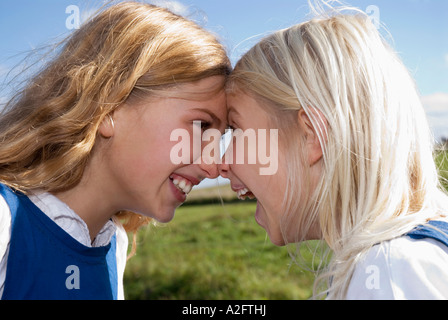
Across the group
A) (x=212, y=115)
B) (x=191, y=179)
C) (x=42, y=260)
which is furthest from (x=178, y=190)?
(x=42, y=260)

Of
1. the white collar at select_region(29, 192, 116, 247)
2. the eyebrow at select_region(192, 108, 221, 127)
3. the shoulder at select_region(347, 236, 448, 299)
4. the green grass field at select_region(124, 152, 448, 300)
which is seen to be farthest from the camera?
the green grass field at select_region(124, 152, 448, 300)

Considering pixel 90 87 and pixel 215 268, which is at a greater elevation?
pixel 90 87

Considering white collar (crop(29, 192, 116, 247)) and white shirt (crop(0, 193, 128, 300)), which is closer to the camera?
white shirt (crop(0, 193, 128, 300))

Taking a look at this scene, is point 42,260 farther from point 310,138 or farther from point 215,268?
point 215,268

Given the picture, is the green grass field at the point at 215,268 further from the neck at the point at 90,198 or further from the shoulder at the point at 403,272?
the shoulder at the point at 403,272

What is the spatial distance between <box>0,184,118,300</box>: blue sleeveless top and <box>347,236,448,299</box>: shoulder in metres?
1.27

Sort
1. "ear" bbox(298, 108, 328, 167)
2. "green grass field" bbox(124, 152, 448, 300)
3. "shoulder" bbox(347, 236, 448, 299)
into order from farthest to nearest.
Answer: "green grass field" bbox(124, 152, 448, 300) < "ear" bbox(298, 108, 328, 167) < "shoulder" bbox(347, 236, 448, 299)

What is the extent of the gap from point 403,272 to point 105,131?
4.85 ft

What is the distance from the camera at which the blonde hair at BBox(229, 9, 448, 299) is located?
69.0 inches

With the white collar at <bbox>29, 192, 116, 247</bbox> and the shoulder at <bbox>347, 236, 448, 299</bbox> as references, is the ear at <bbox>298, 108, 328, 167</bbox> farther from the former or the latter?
the white collar at <bbox>29, 192, 116, 247</bbox>

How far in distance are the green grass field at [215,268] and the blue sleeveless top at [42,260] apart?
1.77 metres

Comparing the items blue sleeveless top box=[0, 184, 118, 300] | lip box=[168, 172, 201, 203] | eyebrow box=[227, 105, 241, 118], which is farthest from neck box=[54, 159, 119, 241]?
eyebrow box=[227, 105, 241, 118]

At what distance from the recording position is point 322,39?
199cm

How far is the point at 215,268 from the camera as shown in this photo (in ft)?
15.0
